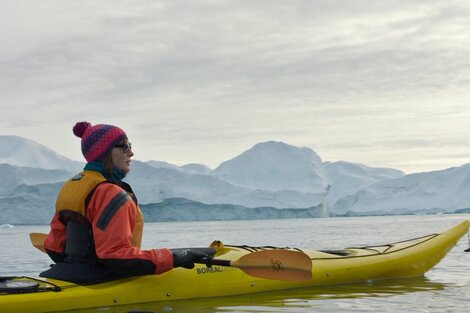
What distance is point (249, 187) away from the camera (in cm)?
5262

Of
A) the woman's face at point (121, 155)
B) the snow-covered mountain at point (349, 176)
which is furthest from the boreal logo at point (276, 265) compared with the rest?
the snow-covered mountain at point (349, 176)

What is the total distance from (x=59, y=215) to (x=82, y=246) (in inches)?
12.0

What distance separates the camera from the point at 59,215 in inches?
192

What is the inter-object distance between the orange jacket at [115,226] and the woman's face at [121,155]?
0.54ft

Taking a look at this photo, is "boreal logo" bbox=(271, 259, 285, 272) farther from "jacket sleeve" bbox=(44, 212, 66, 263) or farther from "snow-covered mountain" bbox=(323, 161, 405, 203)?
"snow-covered mountain" bbox=(323, 161, 405, 203)

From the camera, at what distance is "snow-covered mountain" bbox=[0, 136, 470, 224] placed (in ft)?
146

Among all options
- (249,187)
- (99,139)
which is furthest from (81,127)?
(249,187)

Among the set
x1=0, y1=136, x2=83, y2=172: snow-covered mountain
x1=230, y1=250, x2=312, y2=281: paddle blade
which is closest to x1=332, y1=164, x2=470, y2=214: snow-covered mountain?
x1=0, y1=136, x2=83, y2=172: snow-covered mountain

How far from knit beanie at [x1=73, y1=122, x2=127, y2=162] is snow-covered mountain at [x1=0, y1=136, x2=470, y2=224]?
126ft

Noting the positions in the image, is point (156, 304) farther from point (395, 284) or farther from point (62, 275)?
point (395, 284)

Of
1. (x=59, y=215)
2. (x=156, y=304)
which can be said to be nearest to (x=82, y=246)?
(x=59, y=215)

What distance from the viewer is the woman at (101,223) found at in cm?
459

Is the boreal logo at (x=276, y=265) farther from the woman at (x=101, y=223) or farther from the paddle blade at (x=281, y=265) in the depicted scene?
the woman at (x=101, y=223)

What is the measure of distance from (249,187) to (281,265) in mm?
47138
